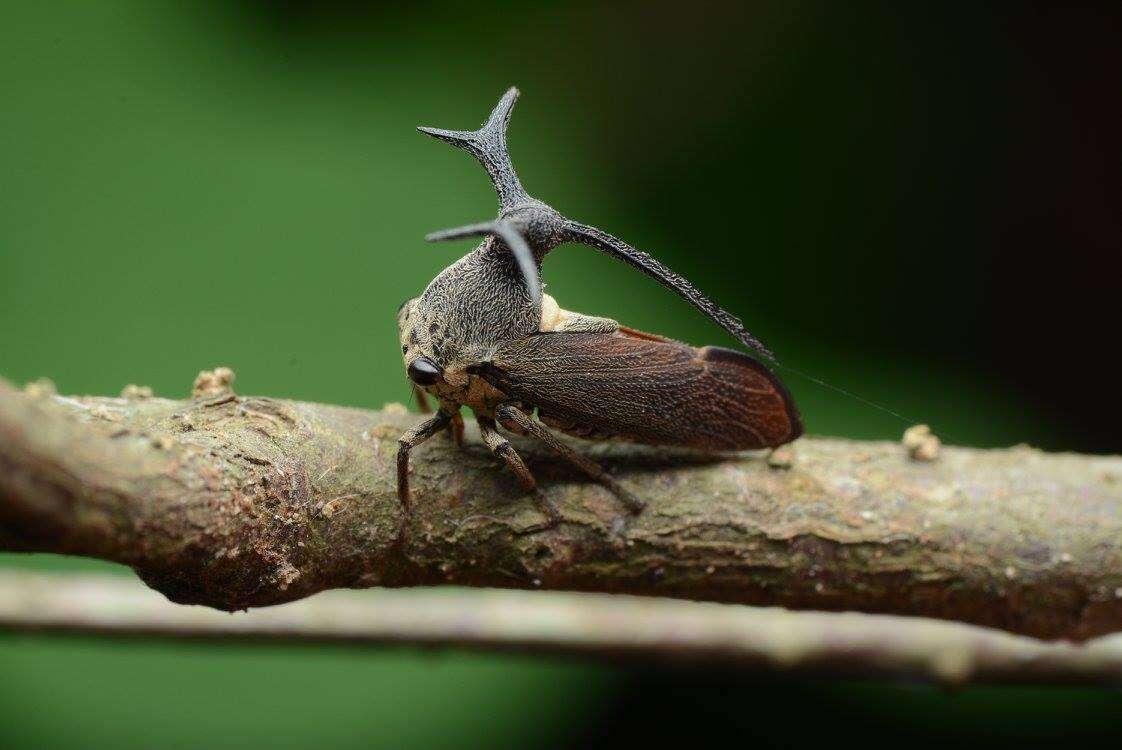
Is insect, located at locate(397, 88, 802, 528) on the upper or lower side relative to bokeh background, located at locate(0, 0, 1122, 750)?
lower

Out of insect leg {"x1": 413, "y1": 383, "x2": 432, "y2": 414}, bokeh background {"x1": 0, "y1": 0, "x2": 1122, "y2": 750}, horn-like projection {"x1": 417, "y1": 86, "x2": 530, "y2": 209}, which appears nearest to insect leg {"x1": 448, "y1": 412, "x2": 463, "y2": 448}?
insect leg {"x1": 413, "y1": 383, "x2": 432, "y2": 414}

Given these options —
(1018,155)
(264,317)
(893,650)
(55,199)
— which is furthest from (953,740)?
(55,199)

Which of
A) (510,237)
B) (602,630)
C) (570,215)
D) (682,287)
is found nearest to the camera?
(510,237)

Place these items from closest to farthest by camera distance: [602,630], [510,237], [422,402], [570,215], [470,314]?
[510,237] → [470,314] → [422,402] → [602,630] → [570,215]

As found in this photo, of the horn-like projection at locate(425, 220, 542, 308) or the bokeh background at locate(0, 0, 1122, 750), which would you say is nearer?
the horn-like projection at locate(425, 220, 542, 308)

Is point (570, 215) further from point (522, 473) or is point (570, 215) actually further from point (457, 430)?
point (522, 473)

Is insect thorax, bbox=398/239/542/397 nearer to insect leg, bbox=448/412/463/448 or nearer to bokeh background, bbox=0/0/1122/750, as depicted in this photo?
insect leg, bbox=448/412/463/448

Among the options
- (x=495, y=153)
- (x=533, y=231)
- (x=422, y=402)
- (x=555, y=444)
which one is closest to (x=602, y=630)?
(x=422, y=402)
